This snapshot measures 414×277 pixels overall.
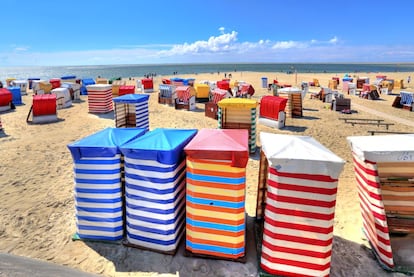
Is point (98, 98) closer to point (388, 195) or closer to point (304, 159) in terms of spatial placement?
point (304, 159)

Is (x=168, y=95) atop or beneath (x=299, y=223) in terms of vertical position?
atop

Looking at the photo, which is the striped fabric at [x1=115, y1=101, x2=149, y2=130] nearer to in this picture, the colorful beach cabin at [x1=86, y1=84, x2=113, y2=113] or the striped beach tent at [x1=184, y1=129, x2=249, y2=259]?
the colorful beach cabin at [x1=86, y1=84, x2=113, y2=113]

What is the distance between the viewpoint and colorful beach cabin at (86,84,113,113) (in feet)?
53.3

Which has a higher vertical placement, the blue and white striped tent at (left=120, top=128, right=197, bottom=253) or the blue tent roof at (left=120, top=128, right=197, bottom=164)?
the blue tent roof at (left=120, top=128, right=197, bottom=164)

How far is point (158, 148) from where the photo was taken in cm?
407

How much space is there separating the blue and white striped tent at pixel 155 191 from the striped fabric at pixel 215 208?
0.79 ft

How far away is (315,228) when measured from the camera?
3.71 m

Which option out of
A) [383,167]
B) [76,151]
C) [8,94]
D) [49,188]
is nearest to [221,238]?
[76,151]

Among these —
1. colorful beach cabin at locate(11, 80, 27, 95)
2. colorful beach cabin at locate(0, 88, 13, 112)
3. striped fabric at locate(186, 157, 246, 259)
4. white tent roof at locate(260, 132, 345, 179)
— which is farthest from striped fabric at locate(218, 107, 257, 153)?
colorful beach cabin at locate(11, 80, 27, 95)

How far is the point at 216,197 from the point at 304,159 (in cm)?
134

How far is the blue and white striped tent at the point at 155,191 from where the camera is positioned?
13.4 ft

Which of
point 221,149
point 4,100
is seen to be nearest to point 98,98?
point 4,100

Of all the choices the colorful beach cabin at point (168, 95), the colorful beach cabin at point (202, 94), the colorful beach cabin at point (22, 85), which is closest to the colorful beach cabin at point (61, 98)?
the colorful beach cabin at point (168, 95)

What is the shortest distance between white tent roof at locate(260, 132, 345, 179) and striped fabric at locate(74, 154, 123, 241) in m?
2.42
